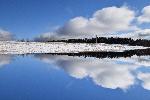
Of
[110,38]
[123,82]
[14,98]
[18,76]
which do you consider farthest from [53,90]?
[110,38]

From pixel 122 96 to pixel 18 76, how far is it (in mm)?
5736

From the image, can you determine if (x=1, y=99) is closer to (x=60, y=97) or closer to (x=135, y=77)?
(x=60, y=97)

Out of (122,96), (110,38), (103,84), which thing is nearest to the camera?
(122,96)

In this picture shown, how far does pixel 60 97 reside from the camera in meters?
10.3

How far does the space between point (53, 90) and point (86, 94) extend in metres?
1.17

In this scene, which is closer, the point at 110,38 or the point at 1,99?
the point at 1,99

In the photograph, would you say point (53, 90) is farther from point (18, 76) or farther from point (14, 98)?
point (18, 76)

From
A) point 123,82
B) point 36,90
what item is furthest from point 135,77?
point 36,90

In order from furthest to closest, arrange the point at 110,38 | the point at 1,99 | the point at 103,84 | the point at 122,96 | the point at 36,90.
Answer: the point at 110,38 → the point at 103,84 → the point at 36,90 → the point at 122,96 → the point at 1,99

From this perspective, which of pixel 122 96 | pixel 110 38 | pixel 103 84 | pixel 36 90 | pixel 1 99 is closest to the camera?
pixel 1 99

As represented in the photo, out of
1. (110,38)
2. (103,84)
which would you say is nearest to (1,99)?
(103,84)

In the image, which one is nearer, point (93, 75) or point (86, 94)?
point (86, 94)

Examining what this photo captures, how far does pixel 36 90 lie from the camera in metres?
11.2

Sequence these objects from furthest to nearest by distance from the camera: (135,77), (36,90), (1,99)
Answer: (135,77) < (36,90) < (1,99)
